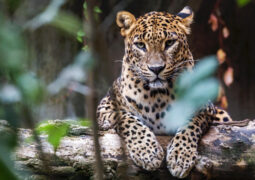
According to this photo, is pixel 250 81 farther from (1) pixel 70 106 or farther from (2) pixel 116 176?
(2) pixel 116 176

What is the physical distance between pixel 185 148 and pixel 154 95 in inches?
29.2

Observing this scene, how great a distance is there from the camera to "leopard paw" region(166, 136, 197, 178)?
4.16m

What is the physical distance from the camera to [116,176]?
157 inches

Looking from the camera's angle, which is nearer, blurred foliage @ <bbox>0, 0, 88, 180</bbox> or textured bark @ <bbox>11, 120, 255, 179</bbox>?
blurred foliage @ <bbox>0, 0, 88, 180</bbox>

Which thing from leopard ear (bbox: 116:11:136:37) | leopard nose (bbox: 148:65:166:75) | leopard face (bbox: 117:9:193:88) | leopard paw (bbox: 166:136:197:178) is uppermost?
leopard ear (bbox: 116:11:136:37)

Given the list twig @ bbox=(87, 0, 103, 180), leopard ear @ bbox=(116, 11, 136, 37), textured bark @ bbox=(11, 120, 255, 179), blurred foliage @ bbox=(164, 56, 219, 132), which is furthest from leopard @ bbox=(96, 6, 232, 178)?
twig @ bbox=(87, 0, 103, 180)

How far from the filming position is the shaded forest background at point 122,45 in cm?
814

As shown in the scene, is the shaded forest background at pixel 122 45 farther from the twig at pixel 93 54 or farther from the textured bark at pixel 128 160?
the twig at pixel 93 54

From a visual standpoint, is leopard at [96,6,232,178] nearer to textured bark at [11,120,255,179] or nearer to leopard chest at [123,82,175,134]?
leopard chest at [123,82,175,134]

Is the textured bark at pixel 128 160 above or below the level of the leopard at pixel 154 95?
below

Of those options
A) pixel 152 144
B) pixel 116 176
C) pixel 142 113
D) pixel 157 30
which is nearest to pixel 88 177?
pixel 116 176

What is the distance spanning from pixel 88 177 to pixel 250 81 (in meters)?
6.29

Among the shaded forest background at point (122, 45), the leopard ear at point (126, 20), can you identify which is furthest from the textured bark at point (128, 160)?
the shaded forest background at point (122, 45)

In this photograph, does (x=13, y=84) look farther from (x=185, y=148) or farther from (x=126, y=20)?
(x=126, y=20)
